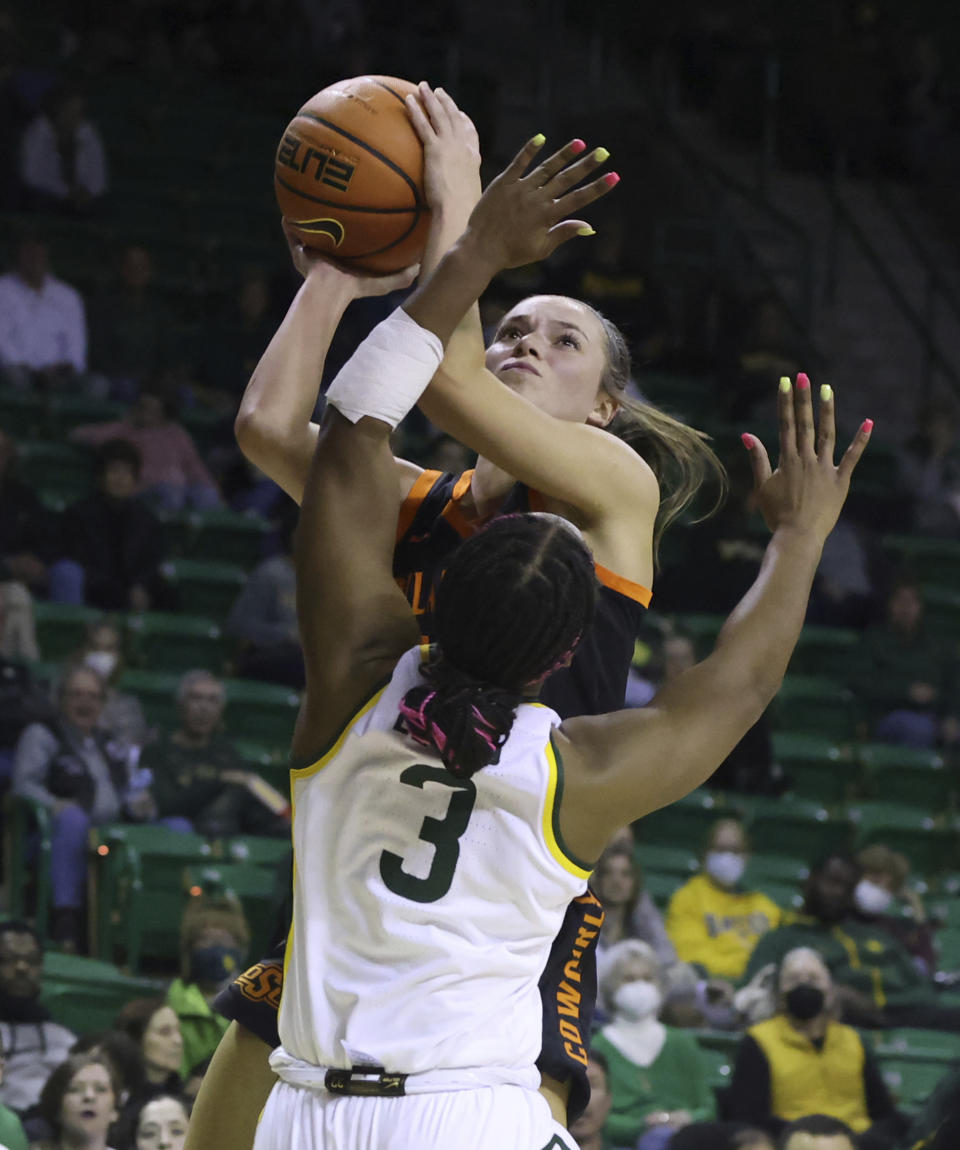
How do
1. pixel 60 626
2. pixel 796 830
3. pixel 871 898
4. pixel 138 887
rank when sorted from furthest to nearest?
1. pixel 796 830
2. pixel 60 626
3. pixel 871 898
4. pixel 138 887

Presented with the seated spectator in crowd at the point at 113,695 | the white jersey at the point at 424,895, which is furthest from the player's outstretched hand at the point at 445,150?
the seated spectator in crowd at the point at 113,695

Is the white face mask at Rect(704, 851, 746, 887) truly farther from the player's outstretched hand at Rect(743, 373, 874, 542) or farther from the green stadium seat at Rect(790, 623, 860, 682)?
the player's outstretched hand at Rect(743, 373, 874, 542)

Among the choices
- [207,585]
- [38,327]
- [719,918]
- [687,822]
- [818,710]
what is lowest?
[719,918]

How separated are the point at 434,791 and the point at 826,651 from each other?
7.64 metres

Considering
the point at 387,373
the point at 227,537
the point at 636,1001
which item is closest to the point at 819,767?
the point at 636,1001

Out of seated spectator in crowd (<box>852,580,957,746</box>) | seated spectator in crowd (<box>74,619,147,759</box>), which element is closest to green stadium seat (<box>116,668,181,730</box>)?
seated spectator in crowd (<box>74,619,147,759</box>)

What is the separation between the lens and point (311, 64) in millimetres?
11625

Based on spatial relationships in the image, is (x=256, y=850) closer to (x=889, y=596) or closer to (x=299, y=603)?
(x=889, y=596)

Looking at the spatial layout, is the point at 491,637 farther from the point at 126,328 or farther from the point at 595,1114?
the point at 126,328

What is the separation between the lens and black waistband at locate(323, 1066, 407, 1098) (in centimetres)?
238

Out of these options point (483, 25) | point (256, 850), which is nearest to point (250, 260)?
point (483, 25)

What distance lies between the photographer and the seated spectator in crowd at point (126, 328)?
948cm

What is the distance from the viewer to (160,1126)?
5.24 metres

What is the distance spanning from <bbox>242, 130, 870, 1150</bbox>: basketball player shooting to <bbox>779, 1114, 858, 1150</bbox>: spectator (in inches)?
135
